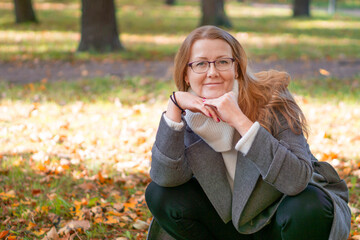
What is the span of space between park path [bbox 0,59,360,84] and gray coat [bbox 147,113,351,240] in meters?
5.03

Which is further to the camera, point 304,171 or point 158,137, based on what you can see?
point 158,137

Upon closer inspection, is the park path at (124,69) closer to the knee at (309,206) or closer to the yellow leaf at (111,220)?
the yellow leaf at (111,220)

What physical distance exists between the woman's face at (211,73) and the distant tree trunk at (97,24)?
733 cm

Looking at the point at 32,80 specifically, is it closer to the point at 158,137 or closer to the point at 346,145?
the point at 346,145

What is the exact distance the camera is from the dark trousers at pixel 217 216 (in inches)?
85.5

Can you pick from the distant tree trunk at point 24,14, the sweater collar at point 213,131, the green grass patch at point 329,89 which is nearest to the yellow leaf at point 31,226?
the sweater collar at point 213,131

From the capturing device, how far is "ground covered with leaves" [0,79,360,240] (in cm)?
321

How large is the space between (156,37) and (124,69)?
15.3 ft

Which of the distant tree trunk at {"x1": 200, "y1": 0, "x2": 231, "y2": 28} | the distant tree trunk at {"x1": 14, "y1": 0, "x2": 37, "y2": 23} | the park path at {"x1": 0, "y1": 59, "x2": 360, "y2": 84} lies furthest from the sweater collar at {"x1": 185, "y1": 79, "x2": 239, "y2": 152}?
the distant tree trunk at {"x1": 14, "y1": 0, "x2": 37, "y2": 23}

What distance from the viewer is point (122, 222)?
3.22 m

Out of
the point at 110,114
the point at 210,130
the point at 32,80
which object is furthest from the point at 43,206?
the point at 32,80

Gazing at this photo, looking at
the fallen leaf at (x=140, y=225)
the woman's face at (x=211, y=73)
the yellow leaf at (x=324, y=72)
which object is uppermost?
the woman's face at (x=211, y=73)

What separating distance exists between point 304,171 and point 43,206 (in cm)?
193

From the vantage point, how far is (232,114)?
7.48 feet
